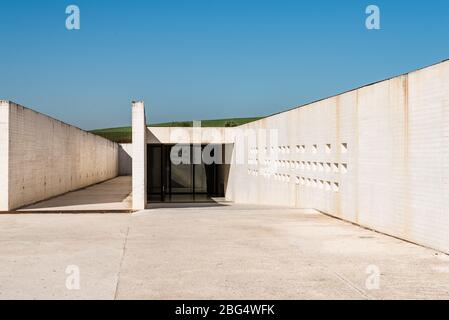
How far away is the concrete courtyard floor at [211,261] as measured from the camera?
19.2ft

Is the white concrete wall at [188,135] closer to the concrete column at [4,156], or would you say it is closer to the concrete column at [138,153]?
the concrete column at [138,153]

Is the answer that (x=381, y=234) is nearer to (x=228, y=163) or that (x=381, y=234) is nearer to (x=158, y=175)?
(x=228, y=163)

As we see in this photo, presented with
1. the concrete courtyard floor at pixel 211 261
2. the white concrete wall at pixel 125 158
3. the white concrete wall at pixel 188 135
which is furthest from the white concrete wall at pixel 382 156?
the white concrete wall at pixel 125 158

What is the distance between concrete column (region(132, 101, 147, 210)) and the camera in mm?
14508

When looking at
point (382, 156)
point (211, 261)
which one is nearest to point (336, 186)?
point (382, 156)

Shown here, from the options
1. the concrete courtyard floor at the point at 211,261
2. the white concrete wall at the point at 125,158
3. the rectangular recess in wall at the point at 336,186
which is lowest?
the concrete courtyard floor at the point at 211,261

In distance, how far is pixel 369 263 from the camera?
293 inches

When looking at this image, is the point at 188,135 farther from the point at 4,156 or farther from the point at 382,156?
the point at 382,156

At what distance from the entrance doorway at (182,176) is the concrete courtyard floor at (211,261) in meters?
17.3

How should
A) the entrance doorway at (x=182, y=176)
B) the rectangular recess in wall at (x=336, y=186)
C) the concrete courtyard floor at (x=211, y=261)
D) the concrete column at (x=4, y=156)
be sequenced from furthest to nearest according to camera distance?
the entrance doorway at (x=182, y=176) < the concrete column at (x=4, y=156) < the rectangular recess in wall at (x=336, y=186) < the concrete courtyard floor at (x=211, y=261)

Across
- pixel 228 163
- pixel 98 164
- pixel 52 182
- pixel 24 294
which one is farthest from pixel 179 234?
pixel 98 164

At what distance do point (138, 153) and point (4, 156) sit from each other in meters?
3.79

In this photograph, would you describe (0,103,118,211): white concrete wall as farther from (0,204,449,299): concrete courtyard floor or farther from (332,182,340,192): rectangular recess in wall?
(332,182,340,192): rectangular recess in wall

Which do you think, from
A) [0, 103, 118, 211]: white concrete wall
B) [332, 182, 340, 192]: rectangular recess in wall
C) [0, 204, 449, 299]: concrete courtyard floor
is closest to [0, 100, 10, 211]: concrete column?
[0, 103, 118, 211]: white concrete wall
